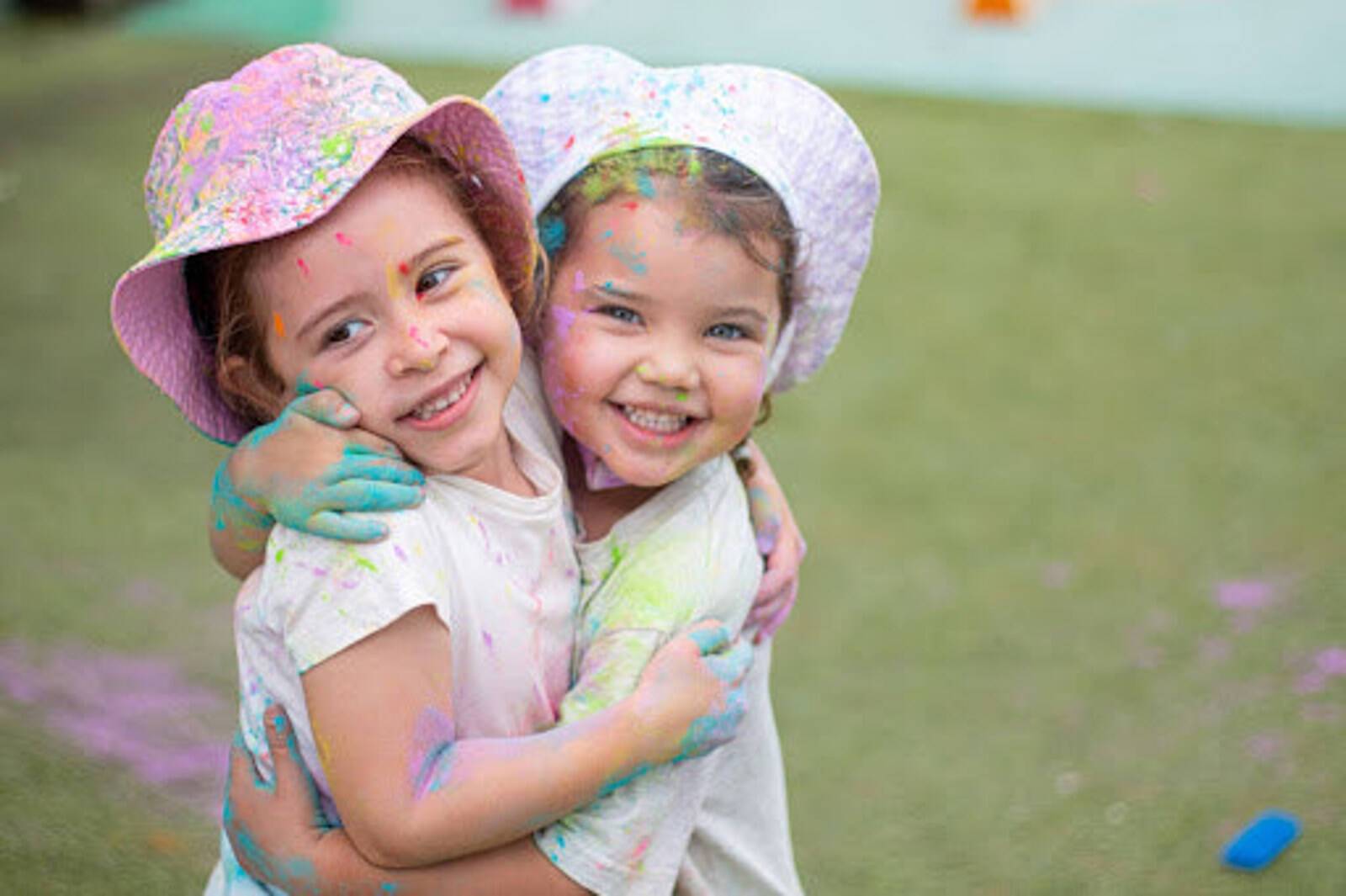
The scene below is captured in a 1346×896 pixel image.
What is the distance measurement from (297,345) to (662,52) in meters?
6.56

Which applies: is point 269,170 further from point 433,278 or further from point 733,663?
point 733,663

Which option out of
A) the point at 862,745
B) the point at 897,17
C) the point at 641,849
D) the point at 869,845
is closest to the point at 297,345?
the point at 641,849

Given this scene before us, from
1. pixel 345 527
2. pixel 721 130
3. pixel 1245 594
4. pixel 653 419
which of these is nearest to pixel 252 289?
pixel 345 527

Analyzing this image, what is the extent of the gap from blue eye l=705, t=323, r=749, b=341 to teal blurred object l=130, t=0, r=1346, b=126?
223 inches

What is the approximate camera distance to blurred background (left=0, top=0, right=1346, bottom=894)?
3.24m

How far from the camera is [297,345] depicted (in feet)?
5.49

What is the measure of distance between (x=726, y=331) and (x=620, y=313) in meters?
0.13

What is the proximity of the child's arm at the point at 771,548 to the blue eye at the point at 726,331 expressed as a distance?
1.09ft

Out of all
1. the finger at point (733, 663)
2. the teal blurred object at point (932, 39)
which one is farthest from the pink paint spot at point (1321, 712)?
the teal blurred object at point (932, 39)

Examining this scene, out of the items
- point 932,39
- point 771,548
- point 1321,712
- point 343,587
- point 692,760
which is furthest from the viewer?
point 932,39

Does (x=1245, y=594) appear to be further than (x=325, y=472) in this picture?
Yes

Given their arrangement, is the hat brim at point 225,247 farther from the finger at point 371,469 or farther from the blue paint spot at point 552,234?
the finger at point 371,469

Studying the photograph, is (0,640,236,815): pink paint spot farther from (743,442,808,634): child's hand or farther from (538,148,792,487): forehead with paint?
(538,148,792,487): forehead with paint

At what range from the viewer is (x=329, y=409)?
65.8 inches
